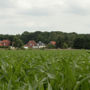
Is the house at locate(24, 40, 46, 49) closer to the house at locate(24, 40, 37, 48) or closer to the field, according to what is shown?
the house at locate(24, 40, 37, 48)

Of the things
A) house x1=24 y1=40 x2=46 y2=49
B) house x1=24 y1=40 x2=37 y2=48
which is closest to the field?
house x1=24 y1=40 x2=46 y2=49

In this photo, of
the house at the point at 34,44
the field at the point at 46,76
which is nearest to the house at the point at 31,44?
the house at the point at 34,44

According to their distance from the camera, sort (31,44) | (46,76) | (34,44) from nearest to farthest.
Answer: (46,76), (31,44), (34,44)

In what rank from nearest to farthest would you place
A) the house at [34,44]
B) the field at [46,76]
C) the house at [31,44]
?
1. the field at [46,76]
2. the house at [34,44]
3. the house at [31,44]

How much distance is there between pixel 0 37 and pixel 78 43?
5410cm

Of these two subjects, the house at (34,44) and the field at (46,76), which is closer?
the field at (46,76)

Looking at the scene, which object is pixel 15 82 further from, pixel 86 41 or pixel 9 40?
pixel 9 40

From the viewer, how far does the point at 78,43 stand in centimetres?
7406

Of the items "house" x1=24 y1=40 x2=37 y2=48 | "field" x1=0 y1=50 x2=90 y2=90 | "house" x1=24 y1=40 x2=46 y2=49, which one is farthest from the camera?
"house" x1=24 y1=40 x2=37 y2=48

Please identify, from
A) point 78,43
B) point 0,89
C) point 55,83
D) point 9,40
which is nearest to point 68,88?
point 55,83

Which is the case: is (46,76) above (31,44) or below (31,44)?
above

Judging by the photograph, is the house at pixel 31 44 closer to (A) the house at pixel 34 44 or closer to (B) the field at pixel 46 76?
(A) the house at pixel 34 44

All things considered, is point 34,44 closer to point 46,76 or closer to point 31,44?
point 31,44

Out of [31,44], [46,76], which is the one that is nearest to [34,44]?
[31,44]
